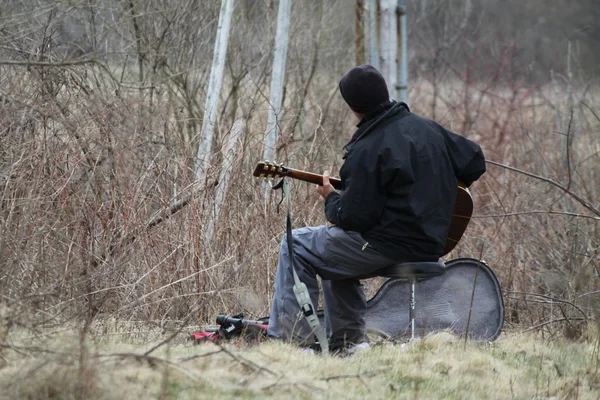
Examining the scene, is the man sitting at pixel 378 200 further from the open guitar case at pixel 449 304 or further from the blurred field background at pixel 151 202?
the blurred field background at pixel 151 202

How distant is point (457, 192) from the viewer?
22.2 feet

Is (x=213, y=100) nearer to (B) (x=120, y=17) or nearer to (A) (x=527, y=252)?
(B) (x=120, y=17)

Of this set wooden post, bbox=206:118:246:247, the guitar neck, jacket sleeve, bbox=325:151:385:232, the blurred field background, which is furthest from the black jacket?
wooden post, bbox=206:118:246:247

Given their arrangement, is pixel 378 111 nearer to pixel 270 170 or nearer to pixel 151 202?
pixel 270 170

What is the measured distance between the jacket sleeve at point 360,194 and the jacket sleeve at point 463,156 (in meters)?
0.61

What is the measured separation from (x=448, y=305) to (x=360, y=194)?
1.48m

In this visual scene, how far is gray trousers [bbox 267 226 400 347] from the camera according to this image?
6461 millimetres

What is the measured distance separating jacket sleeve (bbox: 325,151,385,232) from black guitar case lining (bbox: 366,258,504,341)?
108 cm

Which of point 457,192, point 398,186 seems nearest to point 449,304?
point 457,192

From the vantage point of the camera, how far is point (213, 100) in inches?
396

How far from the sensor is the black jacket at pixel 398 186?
6266 millimetres

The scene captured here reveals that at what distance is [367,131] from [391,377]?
1657 millimetres

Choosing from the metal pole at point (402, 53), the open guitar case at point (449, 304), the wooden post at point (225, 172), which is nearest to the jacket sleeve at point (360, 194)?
the open guitar case at point (449, 304)

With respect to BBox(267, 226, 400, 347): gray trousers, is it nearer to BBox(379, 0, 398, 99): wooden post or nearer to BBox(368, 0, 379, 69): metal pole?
BBox(379, 0, 398, 99): wooden post
